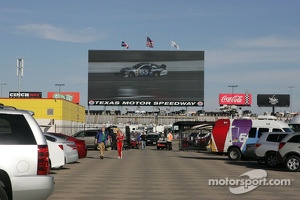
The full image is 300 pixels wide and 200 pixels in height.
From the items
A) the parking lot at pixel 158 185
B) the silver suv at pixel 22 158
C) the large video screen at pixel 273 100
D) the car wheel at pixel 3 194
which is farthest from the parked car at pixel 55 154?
the large video screen at pixel 273 100

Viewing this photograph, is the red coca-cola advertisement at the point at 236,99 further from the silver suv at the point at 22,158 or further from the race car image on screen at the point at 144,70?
the silver suv at the point at 22,158

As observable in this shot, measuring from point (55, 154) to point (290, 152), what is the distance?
8.98 meters

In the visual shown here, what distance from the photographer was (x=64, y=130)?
5831 centimetres

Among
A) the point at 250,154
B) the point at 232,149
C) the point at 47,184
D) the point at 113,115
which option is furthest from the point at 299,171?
the point at 113,115

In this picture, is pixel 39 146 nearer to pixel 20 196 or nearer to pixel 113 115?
pixel 20 196

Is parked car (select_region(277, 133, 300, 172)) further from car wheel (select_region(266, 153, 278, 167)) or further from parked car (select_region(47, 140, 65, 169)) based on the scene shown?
parked car (select_region(47, 140, 65, 169))

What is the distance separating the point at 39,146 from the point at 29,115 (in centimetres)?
56

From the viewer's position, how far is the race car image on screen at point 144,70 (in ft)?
261

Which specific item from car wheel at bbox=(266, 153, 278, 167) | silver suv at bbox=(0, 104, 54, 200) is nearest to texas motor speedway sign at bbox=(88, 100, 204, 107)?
car wheel at bbox=(266, 153, 278, 167)

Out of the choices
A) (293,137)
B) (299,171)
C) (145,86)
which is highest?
(145,86)

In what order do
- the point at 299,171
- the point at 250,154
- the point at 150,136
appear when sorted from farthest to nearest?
1. the point at 150,136
2. the point at 250,154
3. the point at 299,171

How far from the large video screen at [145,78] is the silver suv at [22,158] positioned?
71.4m

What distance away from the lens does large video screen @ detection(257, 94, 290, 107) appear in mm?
112375
